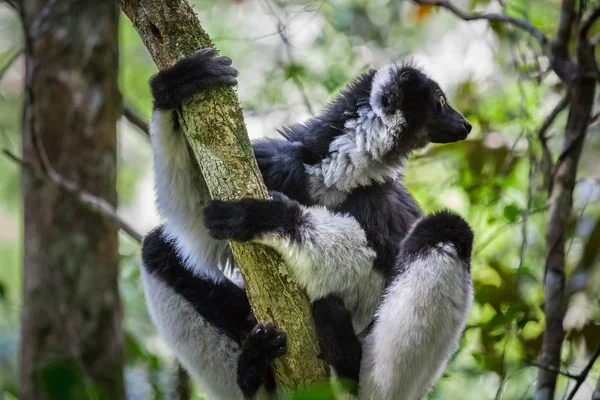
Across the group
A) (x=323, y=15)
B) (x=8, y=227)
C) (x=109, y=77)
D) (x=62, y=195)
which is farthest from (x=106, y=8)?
(x=8, y=227)

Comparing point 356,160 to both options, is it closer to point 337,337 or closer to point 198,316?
point 337,337

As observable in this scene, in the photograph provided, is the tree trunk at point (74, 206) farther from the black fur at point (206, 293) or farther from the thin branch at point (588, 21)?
the thin branch at point (588, 21)

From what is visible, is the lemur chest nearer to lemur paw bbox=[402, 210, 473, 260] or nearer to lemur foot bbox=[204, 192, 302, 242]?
lemur paw bbox=[402, 210, 473, 260]

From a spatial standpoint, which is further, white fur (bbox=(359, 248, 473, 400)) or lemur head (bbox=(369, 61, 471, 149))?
lemur head (bbox=(369, 61, 471, 149))

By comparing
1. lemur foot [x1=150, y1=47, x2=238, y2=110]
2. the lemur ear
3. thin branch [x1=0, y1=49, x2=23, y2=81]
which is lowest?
the lemur ear

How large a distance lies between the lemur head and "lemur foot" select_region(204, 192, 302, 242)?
113cm

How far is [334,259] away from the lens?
320 centimetres

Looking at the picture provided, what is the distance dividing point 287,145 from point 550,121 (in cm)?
169

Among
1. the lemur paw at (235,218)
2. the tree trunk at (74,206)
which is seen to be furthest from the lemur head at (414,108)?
the tree trunk at (74,206)

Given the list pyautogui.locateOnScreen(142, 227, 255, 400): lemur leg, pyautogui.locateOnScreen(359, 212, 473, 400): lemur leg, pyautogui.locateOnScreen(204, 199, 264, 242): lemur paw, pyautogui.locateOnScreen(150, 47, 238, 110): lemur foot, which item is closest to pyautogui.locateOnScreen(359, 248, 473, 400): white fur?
pyautogui.locateOnScreen(359, 212, 473, 400): lemur leg

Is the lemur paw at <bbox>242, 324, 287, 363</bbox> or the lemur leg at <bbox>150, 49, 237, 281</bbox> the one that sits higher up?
the lemur leg at <bbox>150, 49, 237, 281</bbox>

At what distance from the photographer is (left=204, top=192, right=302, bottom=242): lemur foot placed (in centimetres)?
284

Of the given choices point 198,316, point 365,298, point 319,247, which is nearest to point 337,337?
point 365,298

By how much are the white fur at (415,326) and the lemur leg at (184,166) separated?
99 centimetres
